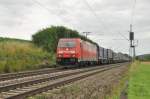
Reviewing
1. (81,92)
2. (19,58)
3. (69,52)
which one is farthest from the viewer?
(69,52)

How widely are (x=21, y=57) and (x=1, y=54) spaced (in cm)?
383

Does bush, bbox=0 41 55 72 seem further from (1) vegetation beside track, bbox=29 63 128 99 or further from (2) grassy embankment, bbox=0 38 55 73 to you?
(1) vegetation beside track, bbox=29 63 128 99

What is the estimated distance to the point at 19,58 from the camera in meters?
41.0

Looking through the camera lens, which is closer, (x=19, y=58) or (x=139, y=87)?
(x=139, y=87)

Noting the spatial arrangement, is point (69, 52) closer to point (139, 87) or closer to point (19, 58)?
point (19, 58)

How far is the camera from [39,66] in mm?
42312

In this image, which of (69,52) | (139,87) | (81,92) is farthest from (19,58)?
(81,92)

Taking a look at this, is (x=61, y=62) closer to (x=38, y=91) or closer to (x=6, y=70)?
(x=6, y=70)

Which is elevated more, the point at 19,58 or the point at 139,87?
the point at 19,58

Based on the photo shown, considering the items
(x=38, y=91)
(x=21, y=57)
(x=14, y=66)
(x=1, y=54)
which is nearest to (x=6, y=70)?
(x=14, y=66)

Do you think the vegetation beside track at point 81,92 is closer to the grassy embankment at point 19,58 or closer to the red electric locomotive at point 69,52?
the grassy embankment at point 19,58

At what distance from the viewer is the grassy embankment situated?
1364 inches

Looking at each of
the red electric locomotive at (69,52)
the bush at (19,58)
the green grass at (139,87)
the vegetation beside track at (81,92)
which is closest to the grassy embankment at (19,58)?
the bush at (19,58)

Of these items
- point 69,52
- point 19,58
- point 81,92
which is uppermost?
point 69,52
